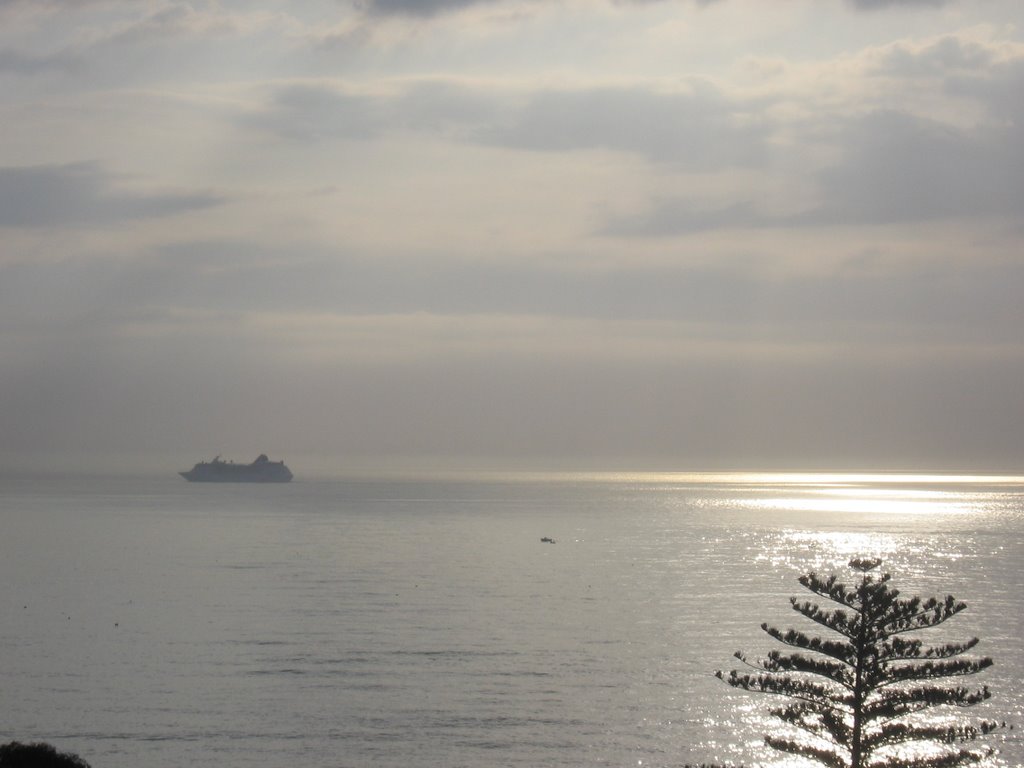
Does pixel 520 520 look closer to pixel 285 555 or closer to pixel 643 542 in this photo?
pixel 643 542

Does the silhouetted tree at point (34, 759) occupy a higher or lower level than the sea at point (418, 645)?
higher

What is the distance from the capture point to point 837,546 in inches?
4983

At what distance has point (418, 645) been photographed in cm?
5497

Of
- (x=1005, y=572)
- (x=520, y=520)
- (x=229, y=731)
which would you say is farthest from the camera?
(x=520, y=520)

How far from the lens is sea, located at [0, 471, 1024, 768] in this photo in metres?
39.1

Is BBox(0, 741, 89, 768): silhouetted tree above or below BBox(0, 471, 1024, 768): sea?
above

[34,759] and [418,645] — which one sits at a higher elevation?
[34,759]

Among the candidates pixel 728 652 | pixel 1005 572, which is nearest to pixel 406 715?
pixel 728 652

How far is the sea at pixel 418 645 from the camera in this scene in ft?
128

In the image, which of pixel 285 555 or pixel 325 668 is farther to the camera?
pixel 285 555

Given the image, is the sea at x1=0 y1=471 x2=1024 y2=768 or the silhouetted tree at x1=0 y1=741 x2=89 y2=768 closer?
the silhouetted tree at x1=0 y1=741 x2=89 y2=768

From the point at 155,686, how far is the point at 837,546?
94.8m

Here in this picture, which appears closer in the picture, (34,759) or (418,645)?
(34,759)

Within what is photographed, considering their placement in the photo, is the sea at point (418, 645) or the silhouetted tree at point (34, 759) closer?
the silhouetted tree at point (34, 759)
